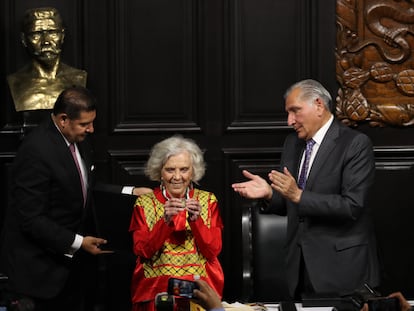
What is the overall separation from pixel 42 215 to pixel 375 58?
Answer: 2716mm

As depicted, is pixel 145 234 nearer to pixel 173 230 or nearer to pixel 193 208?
pixel 173 230

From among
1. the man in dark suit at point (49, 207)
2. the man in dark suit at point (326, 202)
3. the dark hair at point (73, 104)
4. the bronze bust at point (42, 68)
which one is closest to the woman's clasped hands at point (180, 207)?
the man in dark suit at point (326, 202)

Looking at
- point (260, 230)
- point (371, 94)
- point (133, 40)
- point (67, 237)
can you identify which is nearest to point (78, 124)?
point (67, 237)

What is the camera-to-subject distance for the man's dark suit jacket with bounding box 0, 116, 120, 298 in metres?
5.03

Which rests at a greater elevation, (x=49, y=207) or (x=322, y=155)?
(x=322, y=155)

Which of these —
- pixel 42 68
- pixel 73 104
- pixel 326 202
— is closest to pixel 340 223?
pixel 326 202

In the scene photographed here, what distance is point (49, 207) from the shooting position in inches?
202

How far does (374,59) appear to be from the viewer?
21.9 feet

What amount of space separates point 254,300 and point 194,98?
1.86 meters

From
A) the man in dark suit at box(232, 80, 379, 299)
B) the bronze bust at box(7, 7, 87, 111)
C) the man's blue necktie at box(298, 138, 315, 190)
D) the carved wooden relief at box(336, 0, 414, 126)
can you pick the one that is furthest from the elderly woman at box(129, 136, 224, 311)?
the carved wooden relief at box(336, 0, 414, 126)

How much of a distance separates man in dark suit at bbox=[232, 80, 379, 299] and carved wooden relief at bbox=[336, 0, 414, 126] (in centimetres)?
159

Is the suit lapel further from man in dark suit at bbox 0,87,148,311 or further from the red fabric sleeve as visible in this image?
man in dark suit at bbox 0,87,148,311

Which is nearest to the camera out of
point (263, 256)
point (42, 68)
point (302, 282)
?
point (302, 282)

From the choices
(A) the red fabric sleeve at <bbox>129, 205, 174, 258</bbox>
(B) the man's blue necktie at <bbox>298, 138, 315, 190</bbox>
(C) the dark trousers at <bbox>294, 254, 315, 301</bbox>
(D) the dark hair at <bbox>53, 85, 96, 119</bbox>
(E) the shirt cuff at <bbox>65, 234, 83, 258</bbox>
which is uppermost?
(D) the dark hair at <bbox>53, 85, 96, 119</bbox>
